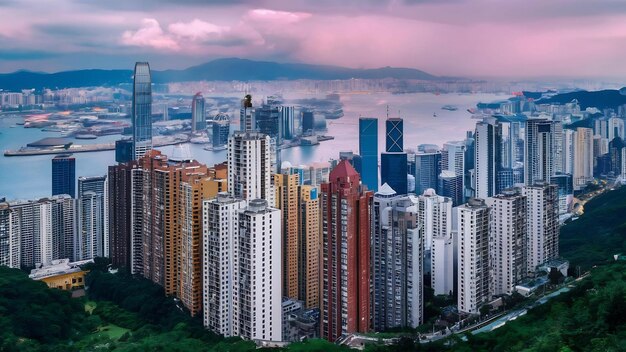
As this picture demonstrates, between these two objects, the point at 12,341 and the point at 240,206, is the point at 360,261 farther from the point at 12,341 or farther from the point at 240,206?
the point at 12,341

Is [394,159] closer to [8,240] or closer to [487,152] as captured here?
[487,152]

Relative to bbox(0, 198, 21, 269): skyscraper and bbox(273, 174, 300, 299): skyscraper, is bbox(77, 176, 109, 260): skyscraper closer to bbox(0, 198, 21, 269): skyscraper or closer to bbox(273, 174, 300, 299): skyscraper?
bbox(0, 198, 21, 269): skyscraper

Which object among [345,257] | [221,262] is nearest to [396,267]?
[345,257]

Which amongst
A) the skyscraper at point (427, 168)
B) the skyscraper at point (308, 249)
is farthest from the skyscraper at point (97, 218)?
the skyscraper at point (427, 168)

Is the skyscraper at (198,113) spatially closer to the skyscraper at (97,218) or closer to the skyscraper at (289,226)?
the skyscraper at (97,218)

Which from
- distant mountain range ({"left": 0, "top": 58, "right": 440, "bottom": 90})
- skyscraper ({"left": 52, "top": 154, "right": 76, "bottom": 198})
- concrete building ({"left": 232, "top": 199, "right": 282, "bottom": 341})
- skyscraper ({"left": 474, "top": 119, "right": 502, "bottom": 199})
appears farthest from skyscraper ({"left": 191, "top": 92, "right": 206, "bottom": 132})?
concrete building ({"left": 232, "top": 199, "right": 282, "bottom": 341})

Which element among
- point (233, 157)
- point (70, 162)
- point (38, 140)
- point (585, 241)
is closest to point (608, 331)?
point (233, 157)
